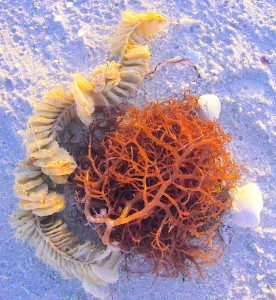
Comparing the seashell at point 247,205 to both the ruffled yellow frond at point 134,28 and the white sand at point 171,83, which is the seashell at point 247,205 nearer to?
the white sand at point 171,83

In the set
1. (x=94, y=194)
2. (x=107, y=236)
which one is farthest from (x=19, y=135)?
(x=107, y=236)

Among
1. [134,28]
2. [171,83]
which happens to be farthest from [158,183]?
[134,28]

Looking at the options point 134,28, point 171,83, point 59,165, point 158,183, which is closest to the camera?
point 158,183

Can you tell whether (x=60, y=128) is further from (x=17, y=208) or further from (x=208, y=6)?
(x=208, y=6)

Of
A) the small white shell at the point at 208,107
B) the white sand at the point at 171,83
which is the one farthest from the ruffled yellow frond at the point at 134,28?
the small white shell at the point at 208,107

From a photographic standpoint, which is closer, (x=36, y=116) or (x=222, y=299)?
(x=36, y=116)

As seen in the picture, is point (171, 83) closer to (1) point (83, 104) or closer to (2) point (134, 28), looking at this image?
(2) point (134, 28)
